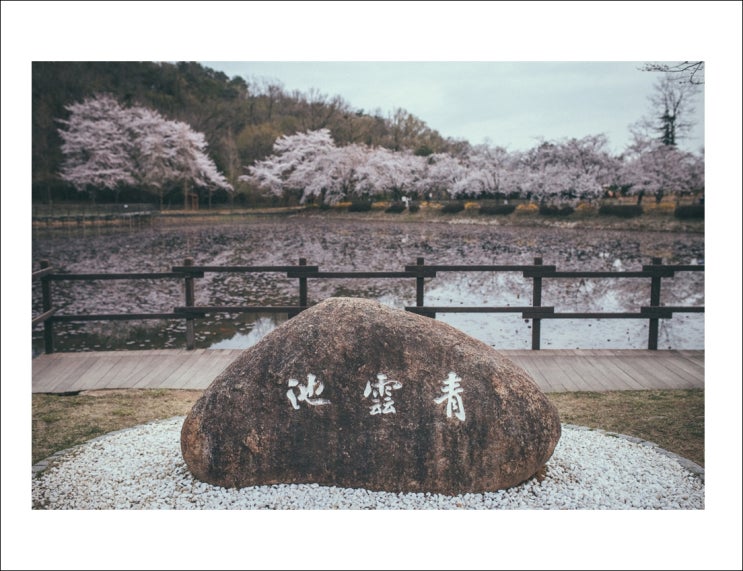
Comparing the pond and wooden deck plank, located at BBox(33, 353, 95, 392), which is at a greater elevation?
the pond

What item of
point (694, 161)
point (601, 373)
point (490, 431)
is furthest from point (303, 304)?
point (694, 161)

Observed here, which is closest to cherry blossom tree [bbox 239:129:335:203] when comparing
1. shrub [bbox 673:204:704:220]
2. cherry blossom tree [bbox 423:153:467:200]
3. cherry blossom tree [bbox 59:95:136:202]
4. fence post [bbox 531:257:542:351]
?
cherry blossom tree [bbox 423:153:467:200]

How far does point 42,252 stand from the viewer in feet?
56.9

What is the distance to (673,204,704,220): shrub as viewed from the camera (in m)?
20.3

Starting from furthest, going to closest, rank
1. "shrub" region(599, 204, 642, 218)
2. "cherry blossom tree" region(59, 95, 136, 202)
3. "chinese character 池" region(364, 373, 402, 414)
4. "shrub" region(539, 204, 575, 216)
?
"cherry blossom tree" region(59, 95, 136, 202) < "shrub" region(539, 204, 575, 216) < "shrub" region(599, 204, 642, 218) < "chinese character 池" region(364, 373, 402, 414)

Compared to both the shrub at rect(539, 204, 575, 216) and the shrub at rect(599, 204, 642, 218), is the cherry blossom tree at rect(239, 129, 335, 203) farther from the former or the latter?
the shrub at rect(599, 204, 642, 218)

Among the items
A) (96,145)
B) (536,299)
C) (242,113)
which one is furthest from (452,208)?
(536,299)

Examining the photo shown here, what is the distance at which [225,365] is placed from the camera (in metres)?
5.78

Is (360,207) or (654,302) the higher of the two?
(360,207)

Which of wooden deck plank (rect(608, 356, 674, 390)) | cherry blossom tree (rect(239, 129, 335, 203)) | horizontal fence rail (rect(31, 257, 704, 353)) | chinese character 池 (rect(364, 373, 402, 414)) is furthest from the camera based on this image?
cherry blossom tree (rect(239, 129, 335, 203))

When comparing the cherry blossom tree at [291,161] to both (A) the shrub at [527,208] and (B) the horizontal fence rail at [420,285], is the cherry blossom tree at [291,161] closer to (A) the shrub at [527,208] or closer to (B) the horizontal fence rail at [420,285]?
(A) the shrub at [527,208]

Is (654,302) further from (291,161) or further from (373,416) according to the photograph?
(291,161)

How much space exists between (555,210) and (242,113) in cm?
1609

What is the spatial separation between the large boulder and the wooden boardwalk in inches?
85.2
